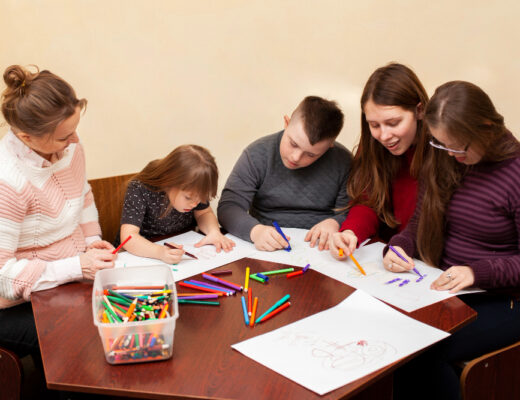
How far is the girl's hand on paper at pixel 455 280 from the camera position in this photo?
1225mm

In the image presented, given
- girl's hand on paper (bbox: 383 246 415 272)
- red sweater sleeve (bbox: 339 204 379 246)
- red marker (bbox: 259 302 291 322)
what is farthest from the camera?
red sweater sleeve (bbox: 339 204 379 246)

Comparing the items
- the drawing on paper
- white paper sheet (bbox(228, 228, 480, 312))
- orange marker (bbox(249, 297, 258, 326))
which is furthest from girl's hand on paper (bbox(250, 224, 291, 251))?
the drawing on paper

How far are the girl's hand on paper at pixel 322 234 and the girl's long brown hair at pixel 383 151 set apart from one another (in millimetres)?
179

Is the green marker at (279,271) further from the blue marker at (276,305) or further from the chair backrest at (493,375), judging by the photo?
the chair backrest at (493,375)

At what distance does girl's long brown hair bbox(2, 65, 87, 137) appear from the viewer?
1.23m

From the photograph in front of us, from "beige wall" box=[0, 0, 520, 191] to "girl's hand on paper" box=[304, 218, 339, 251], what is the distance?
40.0 inches

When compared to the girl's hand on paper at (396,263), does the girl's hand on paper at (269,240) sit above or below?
below

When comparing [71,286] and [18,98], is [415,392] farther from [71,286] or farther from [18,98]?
[18,98]

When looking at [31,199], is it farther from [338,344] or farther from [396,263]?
[396,263]

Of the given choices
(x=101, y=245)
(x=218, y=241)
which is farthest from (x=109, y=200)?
(x=218, y=241)

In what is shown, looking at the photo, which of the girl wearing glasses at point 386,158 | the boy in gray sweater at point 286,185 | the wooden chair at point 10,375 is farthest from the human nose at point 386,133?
the wooden chair at point 10,375

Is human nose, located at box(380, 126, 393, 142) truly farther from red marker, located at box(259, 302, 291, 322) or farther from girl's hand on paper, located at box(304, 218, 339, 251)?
red marker, located at box(259, 302, 291, 322)

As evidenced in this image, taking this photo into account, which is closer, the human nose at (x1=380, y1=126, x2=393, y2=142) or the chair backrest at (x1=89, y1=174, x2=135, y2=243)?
the human nose at (x1=380, y1=126, x2=393, y2=142)

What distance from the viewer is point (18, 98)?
4.06ft
